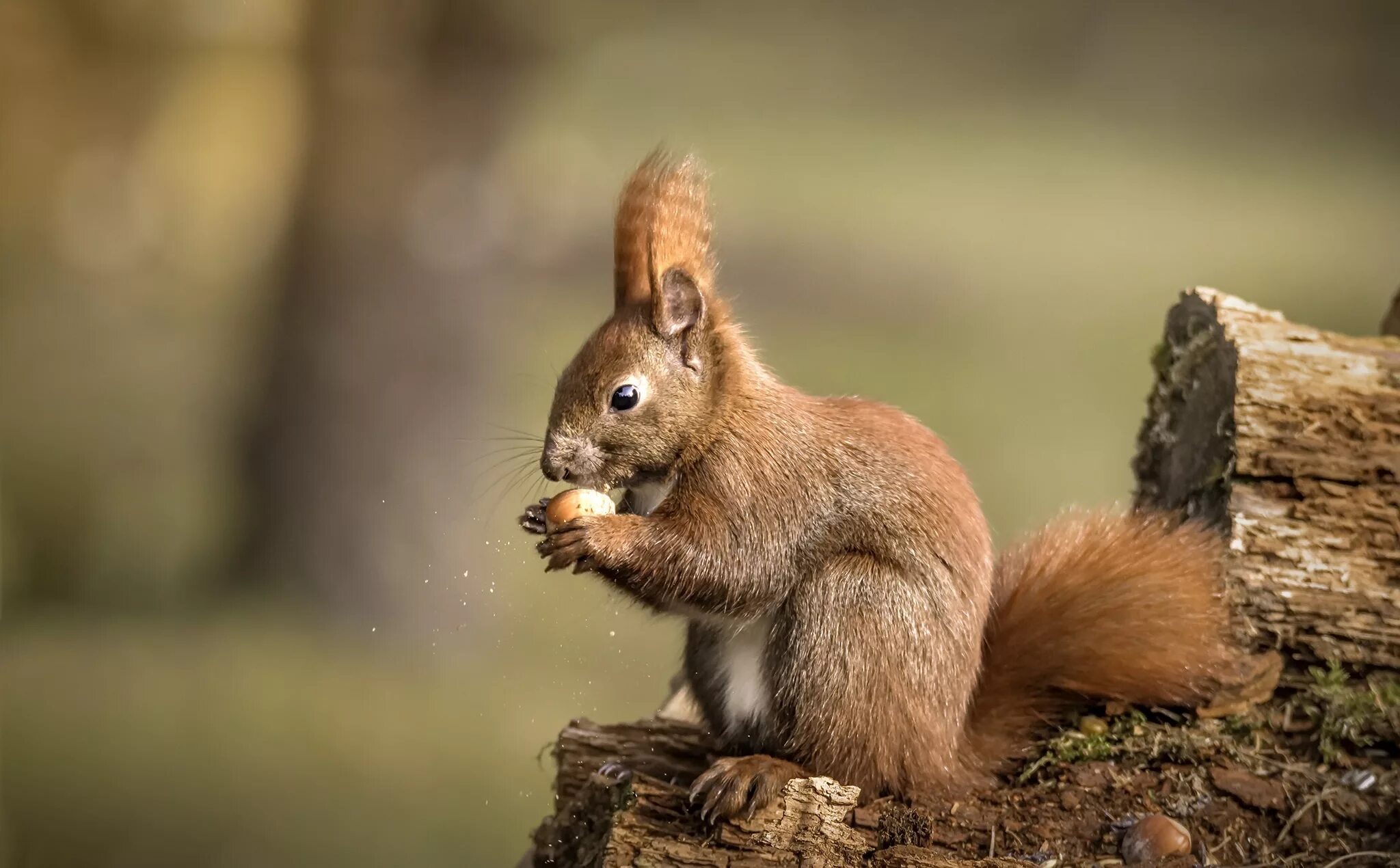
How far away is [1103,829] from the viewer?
1.46 meters

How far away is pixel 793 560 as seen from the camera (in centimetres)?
145

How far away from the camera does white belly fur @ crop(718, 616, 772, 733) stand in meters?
1.48

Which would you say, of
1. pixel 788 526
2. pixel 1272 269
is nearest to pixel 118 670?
pixel 788 526

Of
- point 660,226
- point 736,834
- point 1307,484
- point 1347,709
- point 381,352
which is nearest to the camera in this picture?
point 736,834

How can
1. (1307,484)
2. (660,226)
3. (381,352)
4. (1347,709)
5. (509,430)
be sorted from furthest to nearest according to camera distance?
(381,352), (509,430), (1307,484), (1347,709), (660,226)

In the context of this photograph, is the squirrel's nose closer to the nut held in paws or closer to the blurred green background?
the nut held in paws

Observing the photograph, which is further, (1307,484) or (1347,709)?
(1307,484)

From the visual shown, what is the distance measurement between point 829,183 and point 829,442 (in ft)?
3.21

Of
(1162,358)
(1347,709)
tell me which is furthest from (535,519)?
(1162,358)

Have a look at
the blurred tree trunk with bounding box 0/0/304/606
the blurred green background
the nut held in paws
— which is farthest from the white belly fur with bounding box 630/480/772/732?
the blurred tree trunk with bounding box 0/0/304/606

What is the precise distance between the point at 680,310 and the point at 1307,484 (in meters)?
1.14

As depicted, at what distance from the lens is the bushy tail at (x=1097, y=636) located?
1.58 meters

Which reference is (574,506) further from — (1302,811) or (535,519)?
(1302,811)

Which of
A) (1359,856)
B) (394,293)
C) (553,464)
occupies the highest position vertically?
(394,293)
